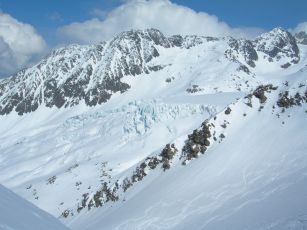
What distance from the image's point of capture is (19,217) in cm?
1098

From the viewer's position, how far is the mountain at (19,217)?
32.9ft

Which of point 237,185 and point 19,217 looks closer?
point 19,217

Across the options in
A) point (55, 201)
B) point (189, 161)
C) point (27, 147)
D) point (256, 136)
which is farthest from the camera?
point (27, 147)

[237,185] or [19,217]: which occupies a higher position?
[19,217]

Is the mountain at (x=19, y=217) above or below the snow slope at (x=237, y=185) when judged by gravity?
above

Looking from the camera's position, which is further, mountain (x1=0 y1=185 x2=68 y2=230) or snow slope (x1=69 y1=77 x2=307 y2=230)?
snow slope (x1=69 y1=77 x2=307 y2=230)

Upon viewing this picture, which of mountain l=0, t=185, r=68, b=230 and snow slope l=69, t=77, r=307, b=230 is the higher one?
mountain l=0, t=185, r=68, b=230

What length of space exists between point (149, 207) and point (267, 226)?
20535 millimetres

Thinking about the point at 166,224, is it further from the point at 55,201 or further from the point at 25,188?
the point at 25,188

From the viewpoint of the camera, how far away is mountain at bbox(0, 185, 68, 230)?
10042mm

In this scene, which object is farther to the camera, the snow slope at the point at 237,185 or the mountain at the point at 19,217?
the snow slope at the point at 237,185

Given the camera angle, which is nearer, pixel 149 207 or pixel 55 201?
pixel 149 207

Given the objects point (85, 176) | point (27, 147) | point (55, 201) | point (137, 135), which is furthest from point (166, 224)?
point (27, 147)

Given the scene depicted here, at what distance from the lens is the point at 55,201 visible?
104 m
